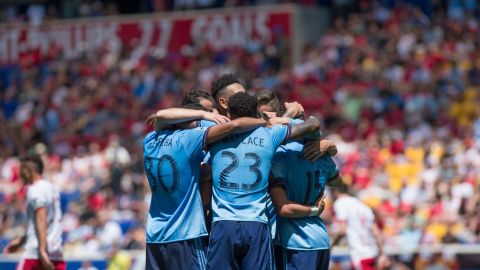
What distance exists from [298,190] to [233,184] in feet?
1.96

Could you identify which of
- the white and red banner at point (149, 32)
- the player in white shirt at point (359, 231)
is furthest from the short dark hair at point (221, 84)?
the white and red banner at point (149, 32)

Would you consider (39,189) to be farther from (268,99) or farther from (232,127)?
(232,127)

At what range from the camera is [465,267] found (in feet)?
46.7

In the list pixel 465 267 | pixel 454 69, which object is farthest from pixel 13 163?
pixel 465 267

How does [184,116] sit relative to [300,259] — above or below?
above

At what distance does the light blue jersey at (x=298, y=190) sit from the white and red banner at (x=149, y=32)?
17.4m

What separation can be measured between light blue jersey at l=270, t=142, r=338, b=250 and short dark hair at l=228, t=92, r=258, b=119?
461 mm

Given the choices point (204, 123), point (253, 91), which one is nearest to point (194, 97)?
point (204, 123)

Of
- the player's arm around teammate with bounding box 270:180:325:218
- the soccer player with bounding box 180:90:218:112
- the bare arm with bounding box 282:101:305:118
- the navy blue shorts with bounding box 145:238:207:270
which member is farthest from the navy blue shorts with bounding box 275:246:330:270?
the soccer player with bounding box 180:90:218:112

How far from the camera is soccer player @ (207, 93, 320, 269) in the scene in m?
7.93

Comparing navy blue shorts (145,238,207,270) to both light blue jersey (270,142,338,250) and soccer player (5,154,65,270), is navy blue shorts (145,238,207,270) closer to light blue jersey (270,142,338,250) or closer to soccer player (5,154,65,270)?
light blue jersey (270,142,338,250)

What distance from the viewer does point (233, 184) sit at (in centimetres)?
796

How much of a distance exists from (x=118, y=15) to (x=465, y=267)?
16.9 meters

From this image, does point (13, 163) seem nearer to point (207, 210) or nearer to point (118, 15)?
point (118, 15)
